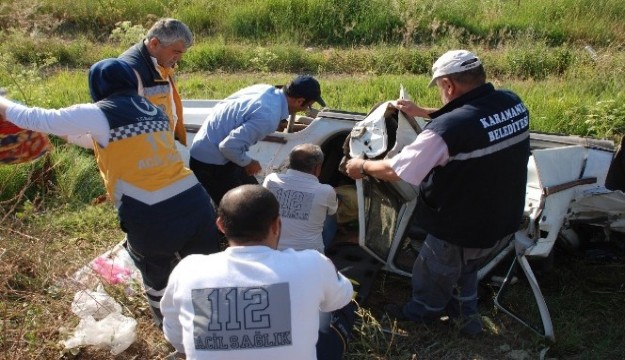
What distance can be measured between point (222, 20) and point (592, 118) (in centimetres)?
746

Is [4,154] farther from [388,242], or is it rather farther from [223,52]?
[223,52]

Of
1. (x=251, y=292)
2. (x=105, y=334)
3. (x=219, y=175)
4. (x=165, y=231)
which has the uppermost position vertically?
(x=251, y=292)

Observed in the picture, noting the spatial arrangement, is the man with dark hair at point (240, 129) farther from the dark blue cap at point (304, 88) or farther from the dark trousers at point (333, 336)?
the dark trousers at point (333, 336)

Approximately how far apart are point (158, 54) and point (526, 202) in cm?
236

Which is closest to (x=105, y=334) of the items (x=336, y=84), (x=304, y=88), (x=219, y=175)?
(x=219, y=175)

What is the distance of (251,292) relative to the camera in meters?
2.12

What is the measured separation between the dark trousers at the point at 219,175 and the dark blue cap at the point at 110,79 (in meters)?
1.19

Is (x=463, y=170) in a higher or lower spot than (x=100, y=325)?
higher

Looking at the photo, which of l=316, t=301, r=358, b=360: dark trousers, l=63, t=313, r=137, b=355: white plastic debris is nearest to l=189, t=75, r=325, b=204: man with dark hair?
l=63, t=313, r=137, b=355: white plastic debris

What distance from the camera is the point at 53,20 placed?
1235 cm

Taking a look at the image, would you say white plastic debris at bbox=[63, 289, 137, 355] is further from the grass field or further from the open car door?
the open car door

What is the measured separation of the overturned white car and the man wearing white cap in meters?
0.14

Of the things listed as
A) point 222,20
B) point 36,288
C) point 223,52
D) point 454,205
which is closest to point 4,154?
point 36,288

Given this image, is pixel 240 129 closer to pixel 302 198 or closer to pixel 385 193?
pixel 302 198
